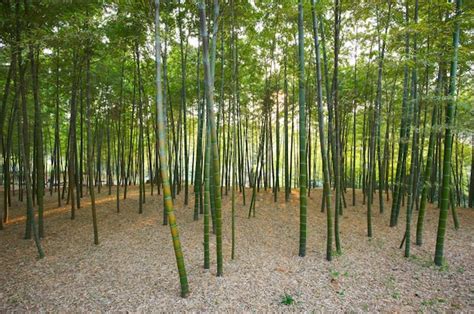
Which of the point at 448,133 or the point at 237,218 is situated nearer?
the point at 448,133

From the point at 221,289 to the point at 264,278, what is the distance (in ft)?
2.53

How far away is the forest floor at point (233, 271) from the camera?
341cm

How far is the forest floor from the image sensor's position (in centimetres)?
341

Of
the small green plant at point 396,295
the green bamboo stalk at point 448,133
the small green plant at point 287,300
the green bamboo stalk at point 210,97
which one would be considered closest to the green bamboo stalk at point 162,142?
the green bamboo stalk at point 210,97

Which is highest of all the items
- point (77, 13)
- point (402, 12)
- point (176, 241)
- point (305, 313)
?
point (402, 12)

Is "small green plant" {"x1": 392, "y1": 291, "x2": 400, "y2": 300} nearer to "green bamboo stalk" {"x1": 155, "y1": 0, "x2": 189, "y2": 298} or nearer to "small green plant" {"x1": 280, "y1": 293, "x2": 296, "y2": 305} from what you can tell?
"small green plant" {"x1": 280, "y1": 293, "x2": 296, "y2": 305}

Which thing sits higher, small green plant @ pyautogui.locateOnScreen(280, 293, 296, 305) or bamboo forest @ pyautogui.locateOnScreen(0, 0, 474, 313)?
bamboo forest @ pyautogui.locateOnScreen(0, 0, 474, 313)

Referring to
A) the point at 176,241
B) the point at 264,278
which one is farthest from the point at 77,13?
the point at 264,278

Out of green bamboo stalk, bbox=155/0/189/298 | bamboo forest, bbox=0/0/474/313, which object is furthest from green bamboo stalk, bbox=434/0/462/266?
green bamboo stalk, bbox=155/0/189/298

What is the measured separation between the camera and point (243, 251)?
5.02 m

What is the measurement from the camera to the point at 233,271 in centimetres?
419

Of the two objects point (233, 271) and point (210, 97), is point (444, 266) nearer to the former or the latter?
point (233, 271)

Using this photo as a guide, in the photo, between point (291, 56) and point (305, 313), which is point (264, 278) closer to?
point (305, 313)

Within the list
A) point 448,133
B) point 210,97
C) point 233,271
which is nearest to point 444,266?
point 448,133
